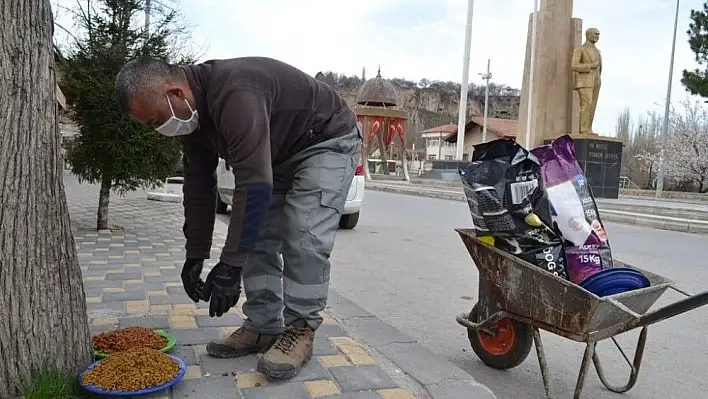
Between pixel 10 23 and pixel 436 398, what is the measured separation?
2154 mm

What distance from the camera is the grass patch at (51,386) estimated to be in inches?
85.4

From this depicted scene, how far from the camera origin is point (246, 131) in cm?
225

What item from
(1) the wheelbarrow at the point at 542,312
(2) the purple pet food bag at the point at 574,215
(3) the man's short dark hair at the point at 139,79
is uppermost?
(3) the man's short dark hair at the point at 139,79

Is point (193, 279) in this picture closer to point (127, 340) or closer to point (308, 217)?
point (127, 340)

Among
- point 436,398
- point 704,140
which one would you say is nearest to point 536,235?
point 436,398

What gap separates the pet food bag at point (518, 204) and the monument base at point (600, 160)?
59.2 ft

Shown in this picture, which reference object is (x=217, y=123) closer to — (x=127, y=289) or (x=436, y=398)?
(x=436, y=398)

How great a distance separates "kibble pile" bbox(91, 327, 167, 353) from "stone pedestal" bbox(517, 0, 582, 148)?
1845 cm

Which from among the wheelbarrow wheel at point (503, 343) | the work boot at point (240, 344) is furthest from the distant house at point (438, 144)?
the work boot at point (240, 344)

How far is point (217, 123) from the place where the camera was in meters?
2.39

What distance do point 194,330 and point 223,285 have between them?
98 cm

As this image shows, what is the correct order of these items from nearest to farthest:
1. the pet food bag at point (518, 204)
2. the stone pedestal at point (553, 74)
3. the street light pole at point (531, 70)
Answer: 1. the pet food bag at point (518, 204)
2. the street light pole at point (531, 70)
3. the stone pedestal at point (553, 74)

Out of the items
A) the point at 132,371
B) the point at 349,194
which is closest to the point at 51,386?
the point at 132,371

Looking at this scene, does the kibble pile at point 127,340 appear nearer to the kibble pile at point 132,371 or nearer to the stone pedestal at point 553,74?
the kibble pile at point 132,371
